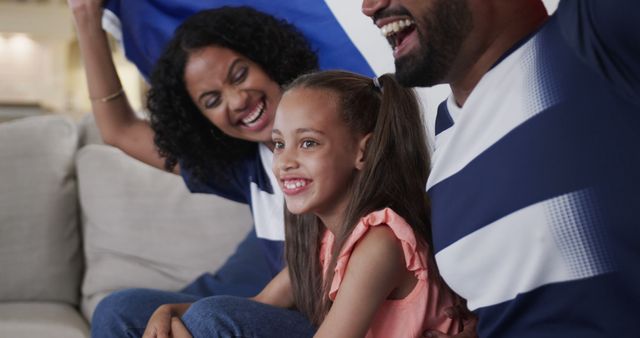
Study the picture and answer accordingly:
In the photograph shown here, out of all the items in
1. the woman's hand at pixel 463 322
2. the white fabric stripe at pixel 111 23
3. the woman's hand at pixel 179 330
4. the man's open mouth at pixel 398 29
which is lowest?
the woman's hand at pixel 463 322

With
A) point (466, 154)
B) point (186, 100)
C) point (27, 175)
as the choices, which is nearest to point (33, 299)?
point (27, 175)

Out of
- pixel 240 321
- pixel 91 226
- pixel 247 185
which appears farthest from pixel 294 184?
pixel 91 226

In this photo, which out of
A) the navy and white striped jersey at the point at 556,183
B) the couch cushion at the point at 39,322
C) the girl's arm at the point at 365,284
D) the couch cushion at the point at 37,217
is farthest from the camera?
the couch cushion at the point at 37,217

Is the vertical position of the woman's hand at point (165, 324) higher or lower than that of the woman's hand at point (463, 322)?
higher

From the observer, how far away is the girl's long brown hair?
123 cm

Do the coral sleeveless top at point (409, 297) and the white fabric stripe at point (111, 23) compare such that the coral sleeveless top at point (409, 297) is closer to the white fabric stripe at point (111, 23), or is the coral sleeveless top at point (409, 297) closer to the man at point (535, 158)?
the man at point (535, 158)

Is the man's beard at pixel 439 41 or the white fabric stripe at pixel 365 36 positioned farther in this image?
the white fabric stripe at pixel 365 36

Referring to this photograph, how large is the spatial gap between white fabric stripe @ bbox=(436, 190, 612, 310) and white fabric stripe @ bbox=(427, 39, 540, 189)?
0.31 ft

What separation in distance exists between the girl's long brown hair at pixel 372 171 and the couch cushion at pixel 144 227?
1.04 m

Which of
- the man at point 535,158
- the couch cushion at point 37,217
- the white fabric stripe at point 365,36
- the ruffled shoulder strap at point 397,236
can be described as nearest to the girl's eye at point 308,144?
the ruffled shoulder strap at point 397,236

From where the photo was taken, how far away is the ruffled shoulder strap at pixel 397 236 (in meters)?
1.14

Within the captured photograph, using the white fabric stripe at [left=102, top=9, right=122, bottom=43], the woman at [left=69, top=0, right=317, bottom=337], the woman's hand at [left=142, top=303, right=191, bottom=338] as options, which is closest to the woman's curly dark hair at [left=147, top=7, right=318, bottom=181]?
the woman at [left=69, top=0, right=317, bottom=337]

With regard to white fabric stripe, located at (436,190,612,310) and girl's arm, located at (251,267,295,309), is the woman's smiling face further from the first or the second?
white fabric stripe, located at (436,190,612,310)

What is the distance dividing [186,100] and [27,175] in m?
0.87
